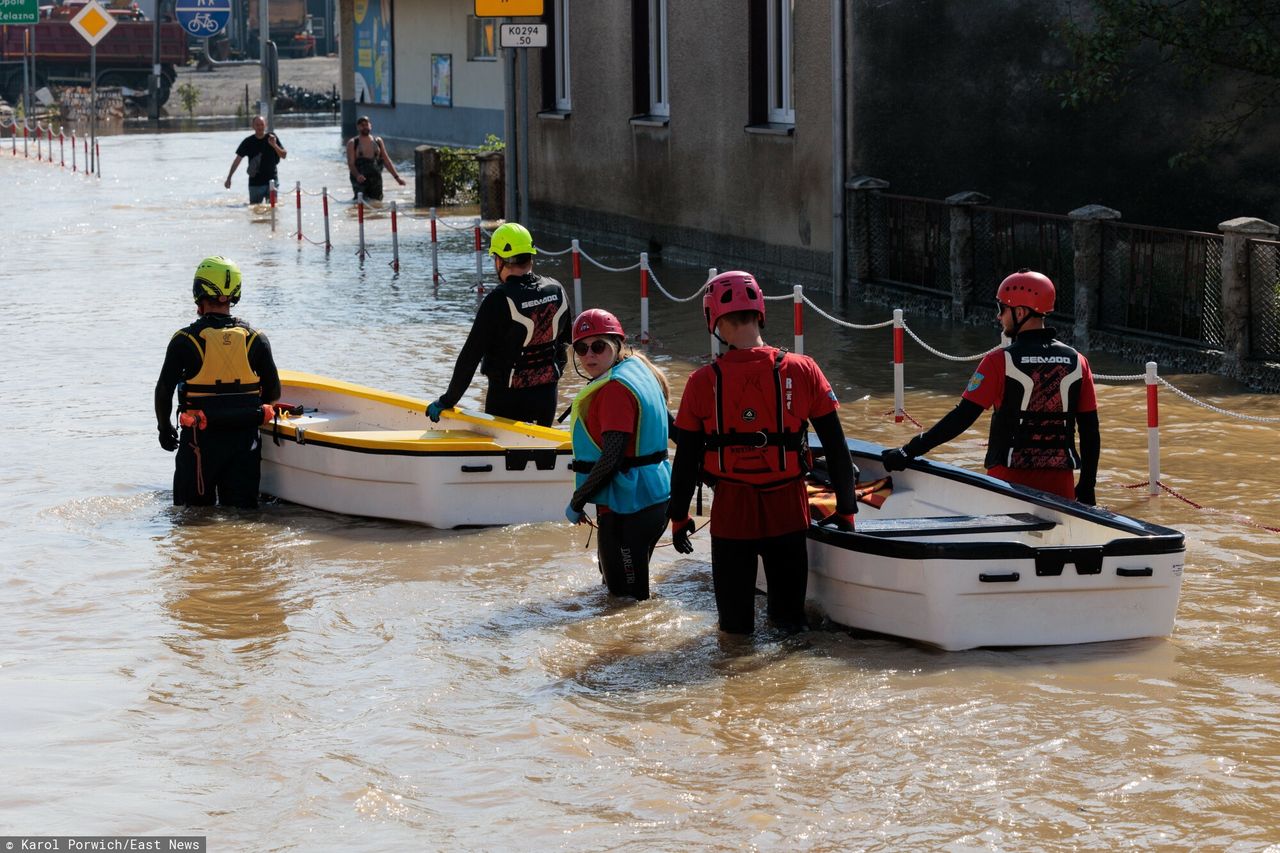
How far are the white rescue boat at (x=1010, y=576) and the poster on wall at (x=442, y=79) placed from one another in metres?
33.6

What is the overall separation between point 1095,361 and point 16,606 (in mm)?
9180

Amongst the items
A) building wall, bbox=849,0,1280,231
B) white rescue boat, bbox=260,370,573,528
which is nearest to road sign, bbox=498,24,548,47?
building wall, bbox=849,0,1280,231

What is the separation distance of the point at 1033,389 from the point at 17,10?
160ft

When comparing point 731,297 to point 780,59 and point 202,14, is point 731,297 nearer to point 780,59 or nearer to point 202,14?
point 780,59

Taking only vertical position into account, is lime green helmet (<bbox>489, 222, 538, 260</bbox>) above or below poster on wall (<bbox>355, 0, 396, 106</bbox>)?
below

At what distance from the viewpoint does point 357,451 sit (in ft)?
33.4

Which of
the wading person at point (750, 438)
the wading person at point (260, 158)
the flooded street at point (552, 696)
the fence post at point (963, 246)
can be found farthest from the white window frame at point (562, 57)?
the wading person at point (750, 438)

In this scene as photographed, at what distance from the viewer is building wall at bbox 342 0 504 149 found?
3831 centimetres

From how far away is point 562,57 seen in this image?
26.8m

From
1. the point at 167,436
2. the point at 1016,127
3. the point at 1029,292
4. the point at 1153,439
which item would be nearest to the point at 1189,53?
the point at 1016,127

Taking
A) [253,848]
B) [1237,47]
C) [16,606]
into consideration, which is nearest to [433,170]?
[1237,47]

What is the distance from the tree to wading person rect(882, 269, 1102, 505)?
8042 mm

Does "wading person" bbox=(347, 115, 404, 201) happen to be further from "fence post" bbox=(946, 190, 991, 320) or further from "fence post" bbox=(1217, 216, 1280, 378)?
"fence post" bbox=(1217, 216, 1280, 378)

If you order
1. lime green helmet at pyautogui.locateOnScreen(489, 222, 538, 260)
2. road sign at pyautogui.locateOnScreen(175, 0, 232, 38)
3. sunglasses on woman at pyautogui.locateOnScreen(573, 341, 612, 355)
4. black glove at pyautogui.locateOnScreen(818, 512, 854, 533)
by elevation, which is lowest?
black glove at pyautogui.locateOnScreen(818, 512, 854, 533)
